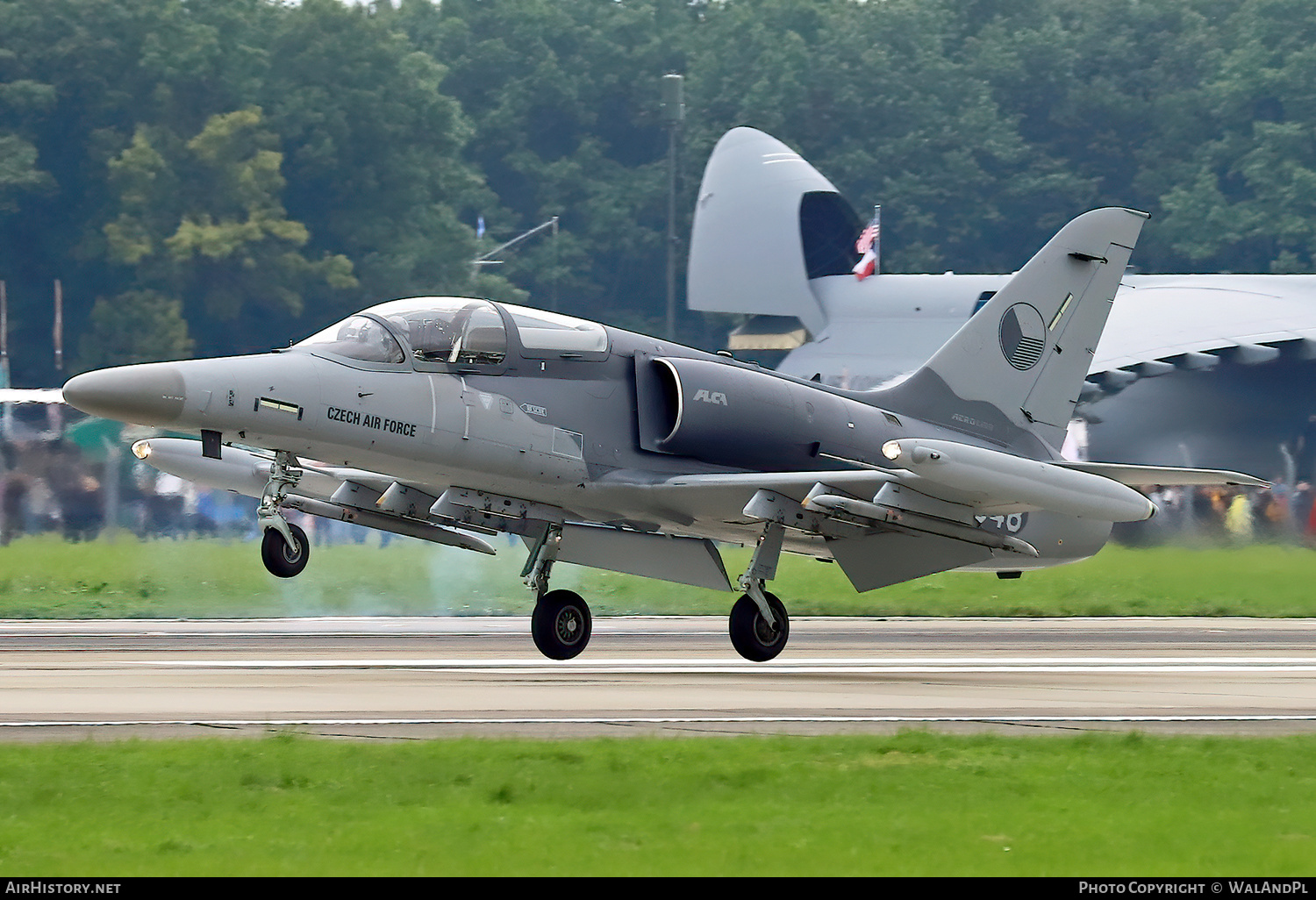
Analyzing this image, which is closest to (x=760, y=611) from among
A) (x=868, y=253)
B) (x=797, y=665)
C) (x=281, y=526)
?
(x=797, y=665)

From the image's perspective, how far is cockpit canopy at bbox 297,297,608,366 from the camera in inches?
602

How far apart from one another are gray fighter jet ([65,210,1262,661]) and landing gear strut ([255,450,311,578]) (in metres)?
0.02

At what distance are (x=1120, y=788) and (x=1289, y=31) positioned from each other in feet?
269

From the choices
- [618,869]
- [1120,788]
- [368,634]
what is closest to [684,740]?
[1120,788]

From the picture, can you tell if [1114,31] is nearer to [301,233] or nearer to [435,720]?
[301,233]

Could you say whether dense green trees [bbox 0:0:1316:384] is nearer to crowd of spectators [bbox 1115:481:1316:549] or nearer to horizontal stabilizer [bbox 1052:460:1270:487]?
crowd of spectators [bbox 1115:481:1316:549]

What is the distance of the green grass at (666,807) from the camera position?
24.8 feet

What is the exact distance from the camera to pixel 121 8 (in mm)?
64375

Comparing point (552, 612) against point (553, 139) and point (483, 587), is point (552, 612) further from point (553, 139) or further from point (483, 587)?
point (553, 139)

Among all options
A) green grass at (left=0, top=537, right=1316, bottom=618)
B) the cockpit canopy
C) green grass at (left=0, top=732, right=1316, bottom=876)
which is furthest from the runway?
the cockpit canopy

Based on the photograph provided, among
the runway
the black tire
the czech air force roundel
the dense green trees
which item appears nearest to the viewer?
the runway

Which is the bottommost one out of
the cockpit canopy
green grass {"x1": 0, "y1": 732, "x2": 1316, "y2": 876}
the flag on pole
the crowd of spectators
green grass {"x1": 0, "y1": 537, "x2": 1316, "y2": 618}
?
green grass {"x1": 0, "y1": 537, "x2": 1316, "y2": 618}

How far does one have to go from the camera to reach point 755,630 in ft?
54.2

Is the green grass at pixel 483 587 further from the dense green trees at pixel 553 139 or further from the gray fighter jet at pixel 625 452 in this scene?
the dense green trees at pixel 553 139
